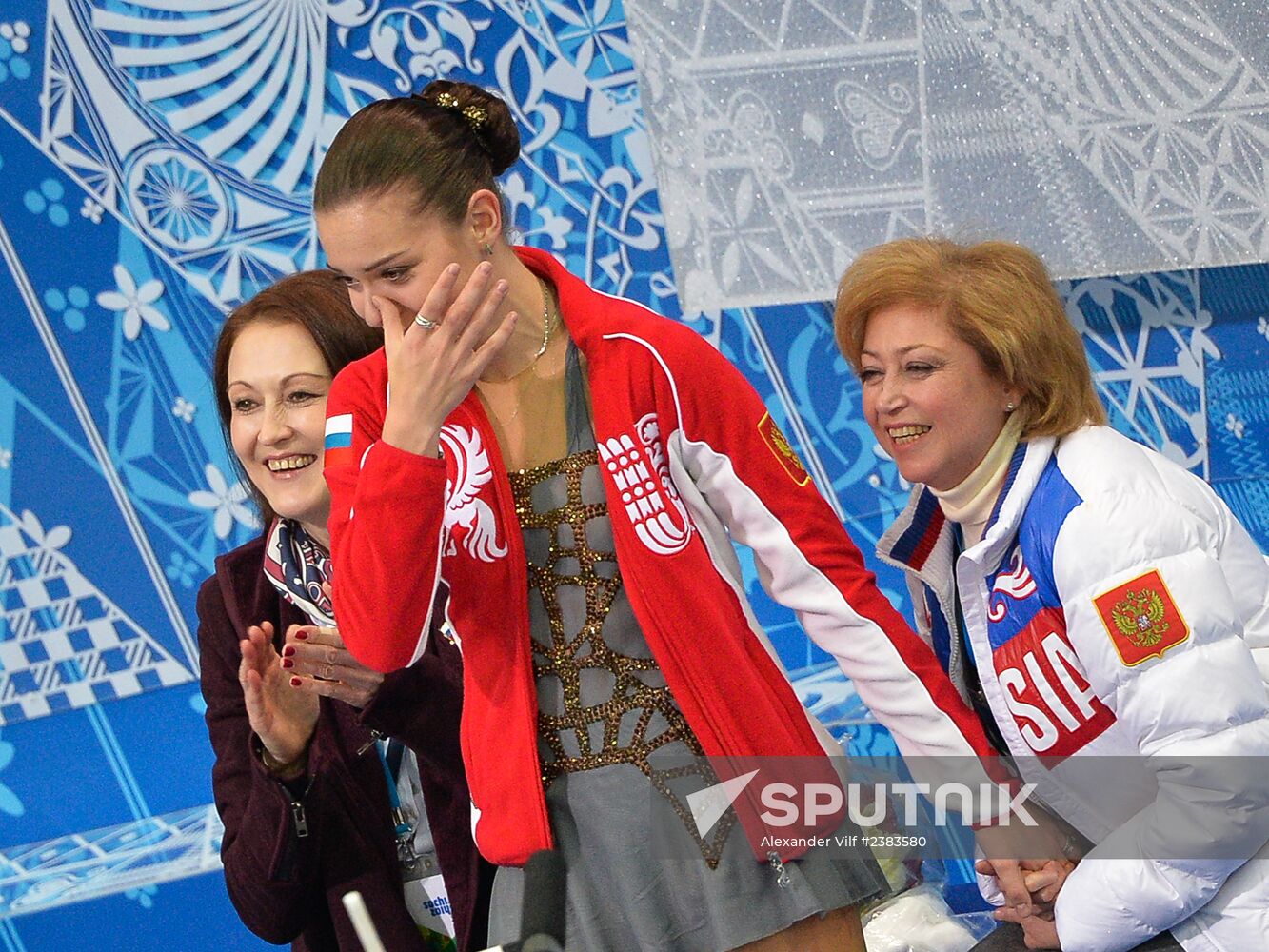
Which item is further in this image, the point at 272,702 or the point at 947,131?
the point at 947,131

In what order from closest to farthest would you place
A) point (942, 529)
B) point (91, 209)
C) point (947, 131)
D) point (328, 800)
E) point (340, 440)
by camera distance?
point (340, 440), point (942, 529), point (328, 800), point (947, 131), point (91, 209)

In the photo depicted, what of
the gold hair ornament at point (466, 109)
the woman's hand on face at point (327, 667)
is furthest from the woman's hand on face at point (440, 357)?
the woman's hand on face at point (327, 667)

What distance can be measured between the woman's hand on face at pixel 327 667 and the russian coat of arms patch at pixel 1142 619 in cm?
90

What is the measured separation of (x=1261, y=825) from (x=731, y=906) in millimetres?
588

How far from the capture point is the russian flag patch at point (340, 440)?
1.59 meters

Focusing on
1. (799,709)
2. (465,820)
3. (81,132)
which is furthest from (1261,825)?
(81,132)

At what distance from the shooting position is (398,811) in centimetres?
204

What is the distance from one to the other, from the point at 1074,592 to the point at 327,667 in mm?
920

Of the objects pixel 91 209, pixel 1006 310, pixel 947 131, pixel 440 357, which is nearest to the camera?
pixel 440 357

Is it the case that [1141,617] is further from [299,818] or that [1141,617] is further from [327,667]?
[299,818]

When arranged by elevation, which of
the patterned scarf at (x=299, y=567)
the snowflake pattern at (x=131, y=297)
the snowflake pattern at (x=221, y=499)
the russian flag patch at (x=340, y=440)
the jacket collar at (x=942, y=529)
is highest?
the snowflake pattern at (x=131, y=297)

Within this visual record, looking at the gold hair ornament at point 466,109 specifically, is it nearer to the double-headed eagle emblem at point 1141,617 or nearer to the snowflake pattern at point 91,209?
the double-headed eagle emblem at point 1141,617

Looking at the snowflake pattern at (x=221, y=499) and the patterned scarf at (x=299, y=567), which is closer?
the patterned scarf at (x=299, y=567)

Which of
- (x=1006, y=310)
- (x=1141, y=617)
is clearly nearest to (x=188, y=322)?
(x=1006, y=310)
